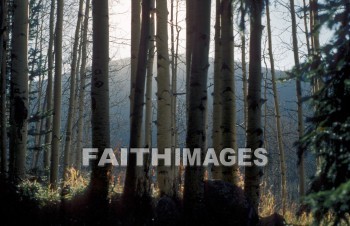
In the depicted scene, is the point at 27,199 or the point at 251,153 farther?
the point at 251,153

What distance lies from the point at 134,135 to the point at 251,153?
6.48 feet

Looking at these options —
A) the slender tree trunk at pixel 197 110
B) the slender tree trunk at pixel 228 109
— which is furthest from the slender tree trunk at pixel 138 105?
the slender tree trunk at pixel 228 109

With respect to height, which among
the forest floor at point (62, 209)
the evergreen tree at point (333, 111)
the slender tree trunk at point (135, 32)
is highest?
the slender tree trunk at point (135, 32)

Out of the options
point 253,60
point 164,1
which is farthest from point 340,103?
point 164,1

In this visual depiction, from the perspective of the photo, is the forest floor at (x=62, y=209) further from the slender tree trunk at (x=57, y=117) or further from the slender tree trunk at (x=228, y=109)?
the slender tree trunk at (x=57, y=117)

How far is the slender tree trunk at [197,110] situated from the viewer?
5680 mm

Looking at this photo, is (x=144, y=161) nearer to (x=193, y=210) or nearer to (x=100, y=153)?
(x=100, y=153)

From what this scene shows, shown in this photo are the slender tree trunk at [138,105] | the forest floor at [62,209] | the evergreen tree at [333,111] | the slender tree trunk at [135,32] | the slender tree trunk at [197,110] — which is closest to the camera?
the evergreen tree at [333,111]

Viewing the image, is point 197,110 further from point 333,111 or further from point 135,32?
point 135,32

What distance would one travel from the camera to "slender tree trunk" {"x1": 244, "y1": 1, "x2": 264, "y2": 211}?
6.51 meters

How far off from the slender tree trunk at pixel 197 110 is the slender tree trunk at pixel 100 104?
4.39 feet

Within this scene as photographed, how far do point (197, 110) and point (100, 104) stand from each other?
5.74 ft

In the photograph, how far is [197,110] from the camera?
5832 millimetres

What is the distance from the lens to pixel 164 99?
27.9 feet
